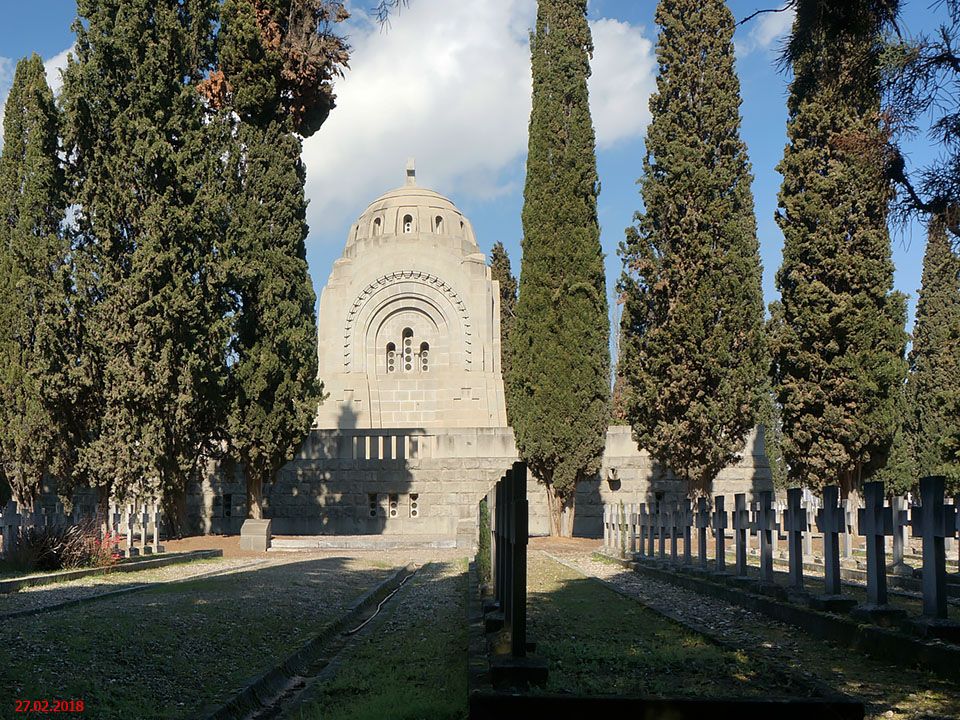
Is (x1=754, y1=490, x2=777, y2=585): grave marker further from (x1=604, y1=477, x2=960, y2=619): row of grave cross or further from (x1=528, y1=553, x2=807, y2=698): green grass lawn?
(x1=528, y1=553, x2=807, y2=698): green grass lawn

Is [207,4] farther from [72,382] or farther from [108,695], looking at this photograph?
[108,695]

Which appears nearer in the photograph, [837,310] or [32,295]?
[837,310]

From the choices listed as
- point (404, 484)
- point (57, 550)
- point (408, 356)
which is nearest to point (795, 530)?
point (57, 550)

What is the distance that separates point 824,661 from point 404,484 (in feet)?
70.6

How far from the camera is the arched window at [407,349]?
38.3 m

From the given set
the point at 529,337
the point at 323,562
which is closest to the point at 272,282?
the point at 529,337

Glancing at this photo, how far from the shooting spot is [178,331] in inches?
746

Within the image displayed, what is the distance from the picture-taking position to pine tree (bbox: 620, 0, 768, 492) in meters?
22.2

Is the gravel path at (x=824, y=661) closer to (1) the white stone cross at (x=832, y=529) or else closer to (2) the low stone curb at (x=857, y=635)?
(2) the low stone curb at (x=857, y=635)

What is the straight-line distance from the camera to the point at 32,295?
68.4 feet

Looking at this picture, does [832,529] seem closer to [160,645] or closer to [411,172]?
[160,645]

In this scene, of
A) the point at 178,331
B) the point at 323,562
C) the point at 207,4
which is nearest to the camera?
the point at 323,562

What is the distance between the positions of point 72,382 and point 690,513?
1261 cm
